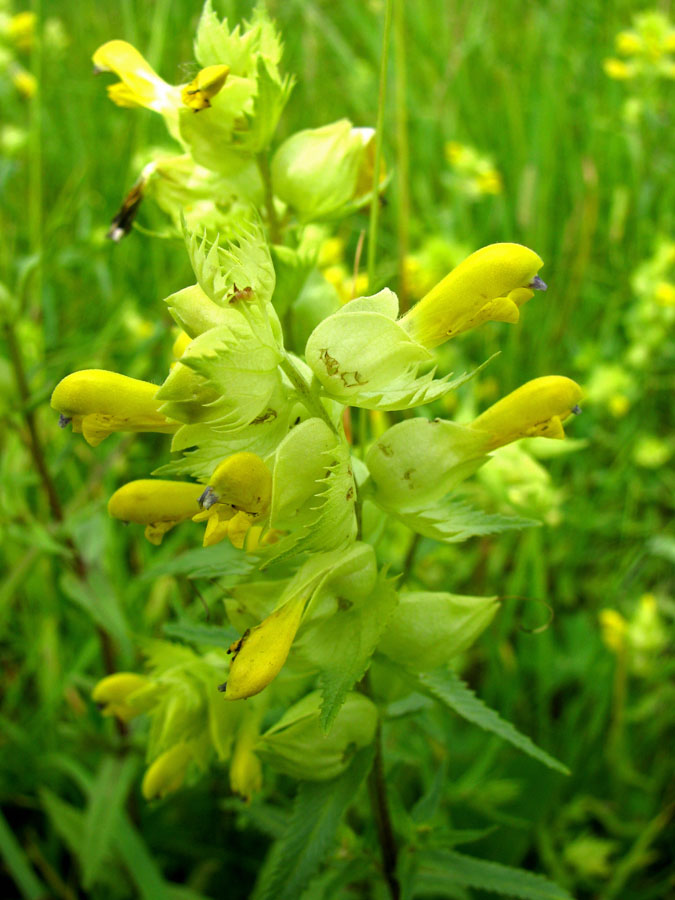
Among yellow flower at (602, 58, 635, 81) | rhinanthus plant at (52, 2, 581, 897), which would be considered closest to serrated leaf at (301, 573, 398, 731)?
rhinanthus plant at (52, 2, 581, 897)

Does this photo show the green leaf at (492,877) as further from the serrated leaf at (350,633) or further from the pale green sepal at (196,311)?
the pale green sepal at (196,311)

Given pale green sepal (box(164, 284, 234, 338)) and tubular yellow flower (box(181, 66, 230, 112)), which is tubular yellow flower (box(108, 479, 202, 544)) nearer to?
pale green sepal (box(164, 284, 234, 338))

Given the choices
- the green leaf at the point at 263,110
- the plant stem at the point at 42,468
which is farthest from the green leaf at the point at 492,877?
the green leaf at the point at 263,110

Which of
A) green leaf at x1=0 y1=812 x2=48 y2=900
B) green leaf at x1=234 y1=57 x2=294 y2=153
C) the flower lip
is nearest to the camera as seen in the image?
the flower lip

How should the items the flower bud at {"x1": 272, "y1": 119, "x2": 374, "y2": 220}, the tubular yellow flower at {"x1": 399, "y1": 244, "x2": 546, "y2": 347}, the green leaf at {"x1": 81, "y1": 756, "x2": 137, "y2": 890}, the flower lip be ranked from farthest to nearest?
1. the green leaf at {"x1": 81, "y1": 756, "x2": 137, "y2": 890}
2. the flower bud at {"x1": 272, "y1": 119, "x2": 374, "y2": 220}
3. the tubular yellow flower at {"x1": 399, "y1": 244, "x2": 546, "y2": 347}
4. the flower lip

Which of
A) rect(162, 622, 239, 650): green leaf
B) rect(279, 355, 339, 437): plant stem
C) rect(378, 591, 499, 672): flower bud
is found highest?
rect(279, 355, 339, 437): plant stem

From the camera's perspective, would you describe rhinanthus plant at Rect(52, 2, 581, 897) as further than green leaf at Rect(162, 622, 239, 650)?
No
